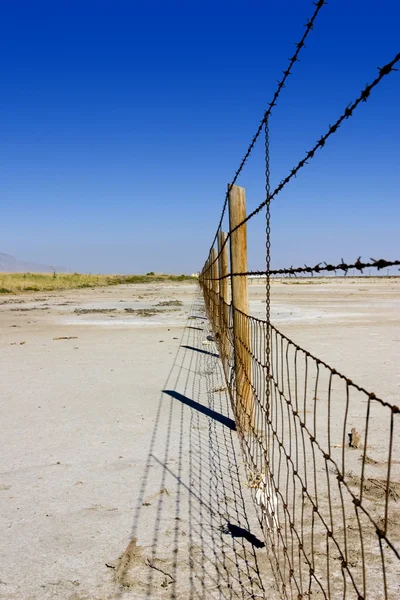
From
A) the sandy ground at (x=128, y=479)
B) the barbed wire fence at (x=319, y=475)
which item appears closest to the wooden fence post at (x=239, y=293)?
the barbed wire fence at (x=319, y=475)

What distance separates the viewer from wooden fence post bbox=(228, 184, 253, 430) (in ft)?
16.5

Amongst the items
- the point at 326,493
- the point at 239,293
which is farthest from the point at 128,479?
the point at 239,293

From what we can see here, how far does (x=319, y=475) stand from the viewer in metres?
4.22

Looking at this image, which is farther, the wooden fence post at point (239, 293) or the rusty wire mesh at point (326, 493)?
the wooden fence post at point (239, 293)

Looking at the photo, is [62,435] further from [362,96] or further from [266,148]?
[362,96]

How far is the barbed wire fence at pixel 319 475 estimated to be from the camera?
7.42 feet

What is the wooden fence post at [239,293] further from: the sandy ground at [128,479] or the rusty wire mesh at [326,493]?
the sandy ground at [128,479]

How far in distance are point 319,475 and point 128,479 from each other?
143 cm

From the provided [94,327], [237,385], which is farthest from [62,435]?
[94,327]

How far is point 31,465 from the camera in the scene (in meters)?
4.45

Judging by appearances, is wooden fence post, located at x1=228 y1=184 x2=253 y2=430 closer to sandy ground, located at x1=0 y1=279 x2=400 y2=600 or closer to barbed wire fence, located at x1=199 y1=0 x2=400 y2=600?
barbed wire fence, located at x1=199 y1=0 x2=400 y2=600

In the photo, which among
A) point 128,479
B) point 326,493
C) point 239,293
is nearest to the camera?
point 326,493

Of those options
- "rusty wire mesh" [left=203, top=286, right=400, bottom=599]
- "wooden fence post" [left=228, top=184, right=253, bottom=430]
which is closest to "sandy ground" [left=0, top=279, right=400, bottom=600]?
"rusty wire mesh" [left=203, top=286, right=400, bottom=599]

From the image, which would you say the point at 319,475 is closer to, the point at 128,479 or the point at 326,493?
the point at 326,493
